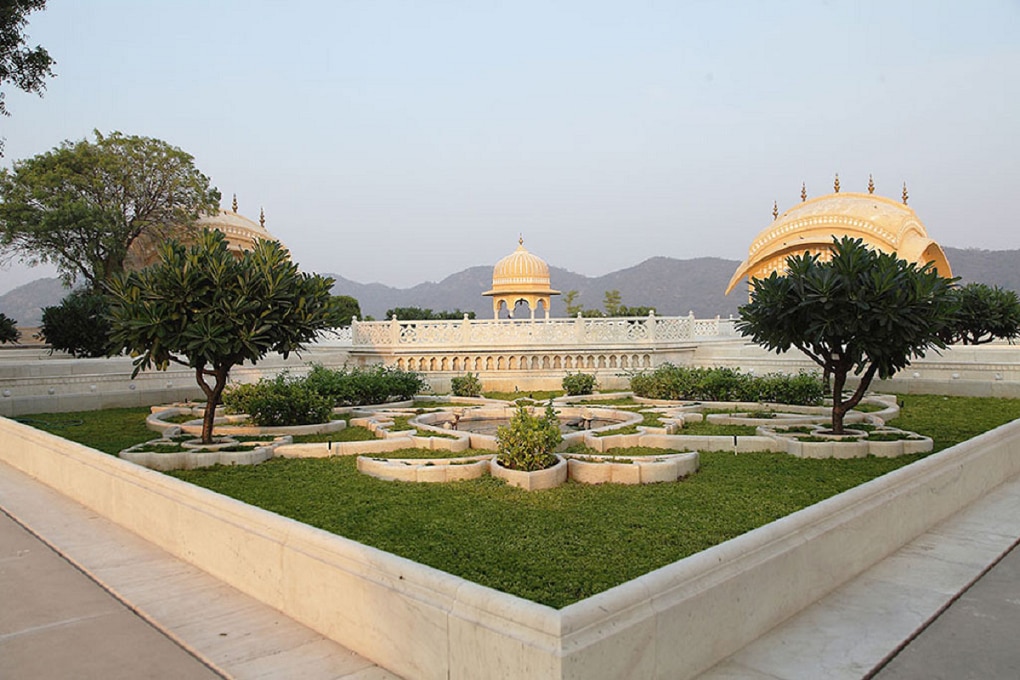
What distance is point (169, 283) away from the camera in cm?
873

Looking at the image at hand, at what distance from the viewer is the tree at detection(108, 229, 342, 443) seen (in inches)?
341

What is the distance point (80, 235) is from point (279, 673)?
26.5m

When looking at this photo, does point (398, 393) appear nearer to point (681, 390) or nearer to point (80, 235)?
point (681, 390)

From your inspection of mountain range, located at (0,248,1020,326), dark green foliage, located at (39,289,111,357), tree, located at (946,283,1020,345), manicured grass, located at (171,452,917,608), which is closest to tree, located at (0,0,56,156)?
dark green foliage, located at (39,289,111,357)

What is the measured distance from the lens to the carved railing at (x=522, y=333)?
18.2 m

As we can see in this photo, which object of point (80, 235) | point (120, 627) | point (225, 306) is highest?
point (80, 235)

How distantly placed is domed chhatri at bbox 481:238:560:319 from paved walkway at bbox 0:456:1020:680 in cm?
2074

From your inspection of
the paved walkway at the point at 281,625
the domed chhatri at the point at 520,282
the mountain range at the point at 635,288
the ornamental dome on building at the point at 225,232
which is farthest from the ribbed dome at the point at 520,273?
the mountain range at the point at 635,288

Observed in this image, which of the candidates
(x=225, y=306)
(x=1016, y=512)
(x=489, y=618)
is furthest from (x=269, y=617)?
(x=1016, y=512)

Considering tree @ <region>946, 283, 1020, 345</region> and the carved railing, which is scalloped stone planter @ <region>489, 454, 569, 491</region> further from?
tree @ <region>946, 283, 1020, 345</region>

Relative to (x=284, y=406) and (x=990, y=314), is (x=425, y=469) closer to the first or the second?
(x=284, y=406)

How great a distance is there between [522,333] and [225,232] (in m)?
12.4

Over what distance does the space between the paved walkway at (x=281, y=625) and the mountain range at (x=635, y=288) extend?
65.1 metres

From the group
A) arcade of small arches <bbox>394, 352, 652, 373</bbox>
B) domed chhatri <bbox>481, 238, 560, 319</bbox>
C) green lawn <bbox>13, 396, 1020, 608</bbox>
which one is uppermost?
domed chhatri <bbox>481, 238, 560, 319</bbox>
